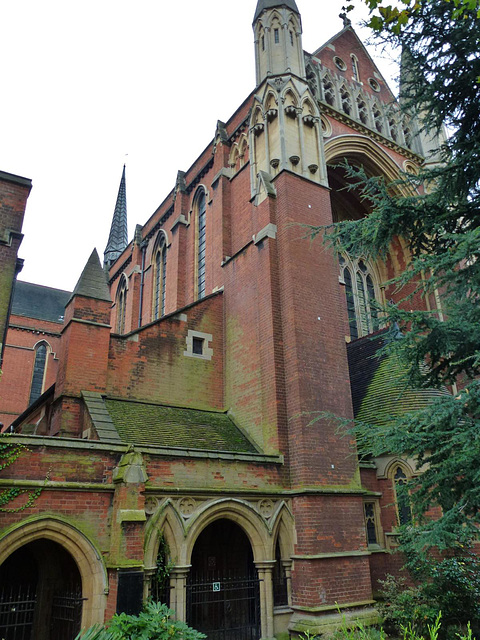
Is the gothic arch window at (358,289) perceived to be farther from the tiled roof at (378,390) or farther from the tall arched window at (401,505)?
the tall arched window at (401,505)

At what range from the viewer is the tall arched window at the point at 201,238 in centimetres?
2016

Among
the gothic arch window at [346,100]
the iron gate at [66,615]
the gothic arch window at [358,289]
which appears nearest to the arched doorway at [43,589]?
the iron gate at [66,615]

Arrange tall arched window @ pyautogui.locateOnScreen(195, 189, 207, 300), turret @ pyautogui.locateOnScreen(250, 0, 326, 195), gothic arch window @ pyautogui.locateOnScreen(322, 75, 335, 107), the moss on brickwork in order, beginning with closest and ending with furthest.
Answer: the moss on brickwork < turret @ pyautogui.locateOnScreen(250, 0, 326, 195) < gothic arch window @ pyautogui.locateOnScreen(322, 75, 335, 107) < tall arched window @ pyautogui.locateOnScreen(195, 189, 207, 300)

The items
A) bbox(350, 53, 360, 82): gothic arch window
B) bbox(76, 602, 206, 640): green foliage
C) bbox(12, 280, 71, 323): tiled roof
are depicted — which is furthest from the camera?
bbox(12, 280, 71, 323): tiled roof

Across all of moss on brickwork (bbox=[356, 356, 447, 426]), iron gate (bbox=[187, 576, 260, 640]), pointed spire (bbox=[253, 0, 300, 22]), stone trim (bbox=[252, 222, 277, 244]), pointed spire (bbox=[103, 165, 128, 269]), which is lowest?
iron gate (bbox=[187, 576, 260, 640])

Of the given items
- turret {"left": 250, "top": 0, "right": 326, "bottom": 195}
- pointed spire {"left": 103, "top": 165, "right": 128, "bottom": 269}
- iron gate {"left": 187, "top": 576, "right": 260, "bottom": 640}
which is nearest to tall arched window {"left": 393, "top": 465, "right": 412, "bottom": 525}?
iron gate {"left": 187, "top": 576, "right": 260, "bottom": 640}

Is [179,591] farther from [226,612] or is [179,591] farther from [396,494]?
[396,494]

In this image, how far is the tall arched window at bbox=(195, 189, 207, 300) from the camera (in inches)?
794

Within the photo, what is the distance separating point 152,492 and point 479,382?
634cm

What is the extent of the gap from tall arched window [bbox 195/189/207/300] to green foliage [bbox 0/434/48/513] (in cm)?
1144

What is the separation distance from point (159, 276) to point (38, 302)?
16.9 metres

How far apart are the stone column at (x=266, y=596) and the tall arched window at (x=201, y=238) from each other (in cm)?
1087

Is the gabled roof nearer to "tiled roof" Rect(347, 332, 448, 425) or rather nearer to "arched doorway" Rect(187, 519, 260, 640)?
"arched doorway" Rect(187, 519, 260, 640)

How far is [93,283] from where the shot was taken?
13.5 metres
